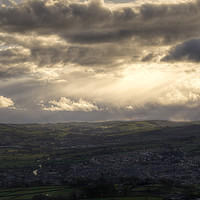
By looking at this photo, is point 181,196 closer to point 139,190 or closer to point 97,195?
point 139,190

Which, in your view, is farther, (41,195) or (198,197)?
(41,195)

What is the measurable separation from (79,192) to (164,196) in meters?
43.8

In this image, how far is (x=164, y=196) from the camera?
176250mm

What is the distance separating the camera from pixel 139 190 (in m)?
191

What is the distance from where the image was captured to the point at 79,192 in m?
183

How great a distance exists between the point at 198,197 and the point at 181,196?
325 inches

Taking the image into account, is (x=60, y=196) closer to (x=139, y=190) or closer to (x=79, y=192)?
(x=79, y=192)

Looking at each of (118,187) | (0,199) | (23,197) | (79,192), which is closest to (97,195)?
(79,192)

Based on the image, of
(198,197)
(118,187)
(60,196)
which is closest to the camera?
(198,197)

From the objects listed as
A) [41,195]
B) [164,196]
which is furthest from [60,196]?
[164,196]

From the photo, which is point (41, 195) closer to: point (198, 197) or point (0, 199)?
point (0, 199)

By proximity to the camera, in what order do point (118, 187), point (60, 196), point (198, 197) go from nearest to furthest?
point (198, 197)
point (60, 196)
point (118, 187)

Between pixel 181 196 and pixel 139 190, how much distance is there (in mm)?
24819

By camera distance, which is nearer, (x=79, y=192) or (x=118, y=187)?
(x=79, y=192)
